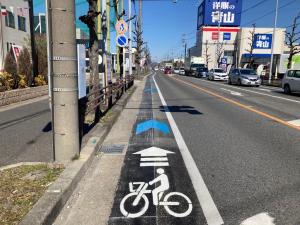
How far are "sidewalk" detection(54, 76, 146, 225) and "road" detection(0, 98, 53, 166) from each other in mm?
1017

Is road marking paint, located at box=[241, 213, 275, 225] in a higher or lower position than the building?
lower

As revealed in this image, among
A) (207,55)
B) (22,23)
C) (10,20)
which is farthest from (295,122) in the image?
(207,55)

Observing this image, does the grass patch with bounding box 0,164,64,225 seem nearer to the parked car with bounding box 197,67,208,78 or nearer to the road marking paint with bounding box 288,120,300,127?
the road marking paint with bounding box 288,120,300,127

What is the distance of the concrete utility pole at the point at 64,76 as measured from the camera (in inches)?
203

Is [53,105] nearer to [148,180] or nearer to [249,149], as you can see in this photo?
[148,180]

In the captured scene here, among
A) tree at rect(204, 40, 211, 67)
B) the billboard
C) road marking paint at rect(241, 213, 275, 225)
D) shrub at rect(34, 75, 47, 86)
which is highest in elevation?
A: the billboard

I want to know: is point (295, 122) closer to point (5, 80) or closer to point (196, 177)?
point (196, 177)

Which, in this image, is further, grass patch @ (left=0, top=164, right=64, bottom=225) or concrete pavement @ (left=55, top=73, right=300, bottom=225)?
concrete pavement @ (left=55, top=73, right=300, bottom=225)

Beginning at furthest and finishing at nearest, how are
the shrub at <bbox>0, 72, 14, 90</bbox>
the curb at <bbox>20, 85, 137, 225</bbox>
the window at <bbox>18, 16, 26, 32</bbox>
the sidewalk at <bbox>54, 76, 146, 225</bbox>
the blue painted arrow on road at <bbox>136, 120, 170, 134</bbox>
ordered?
the window at <bbox>18, 16, 26, 32</bbox>
the shrub at <bbox>0, 72, 14, 90</bbox>
the blue painted arrow on road at <bbox>136, 120, 170, 134</bbox>
the sidewalk at <bbox>54, 76, 146, 225</bbox>
the curb at <bbox>20, 85, 137, 225</bbox>

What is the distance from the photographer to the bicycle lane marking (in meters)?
3.83

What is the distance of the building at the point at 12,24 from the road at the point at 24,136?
17.8m

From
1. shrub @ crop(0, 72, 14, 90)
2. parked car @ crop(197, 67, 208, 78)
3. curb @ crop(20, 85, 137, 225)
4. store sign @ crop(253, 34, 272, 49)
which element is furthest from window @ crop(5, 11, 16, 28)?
store sign @ crop(253, 34, 272, 49)

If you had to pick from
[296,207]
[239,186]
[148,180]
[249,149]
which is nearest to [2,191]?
[148,180]

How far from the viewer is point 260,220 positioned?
3.74m
